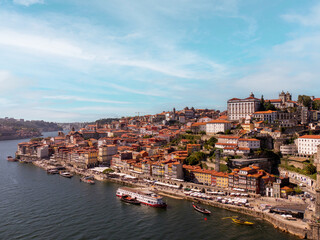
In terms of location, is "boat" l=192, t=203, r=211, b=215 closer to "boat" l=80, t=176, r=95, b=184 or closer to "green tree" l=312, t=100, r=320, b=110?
"boat" l=80, t=176, r=95, b=184

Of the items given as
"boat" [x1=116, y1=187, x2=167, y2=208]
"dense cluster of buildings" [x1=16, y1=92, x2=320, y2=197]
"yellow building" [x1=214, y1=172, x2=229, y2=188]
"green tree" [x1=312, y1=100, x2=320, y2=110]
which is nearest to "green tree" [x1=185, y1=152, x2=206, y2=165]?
"dense cluster of buildings" [x1=16, y1=92, x2=320, y2=197]

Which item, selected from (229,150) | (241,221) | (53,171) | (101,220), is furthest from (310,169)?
(53,171)

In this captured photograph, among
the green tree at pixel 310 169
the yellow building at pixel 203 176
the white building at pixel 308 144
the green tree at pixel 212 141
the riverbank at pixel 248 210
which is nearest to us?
the riverbank at pixel 248 210

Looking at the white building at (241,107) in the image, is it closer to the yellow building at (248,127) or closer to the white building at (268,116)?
the white building at (268,116)

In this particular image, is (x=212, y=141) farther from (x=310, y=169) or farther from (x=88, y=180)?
(x=88, y=180)

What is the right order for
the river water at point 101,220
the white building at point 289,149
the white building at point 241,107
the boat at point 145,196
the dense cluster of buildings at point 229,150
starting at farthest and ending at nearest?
the white building at point 241,107
the white building at point 289,149
the dense cluster of buildings at point 229,150
the boat at point 145,196
the river water at point 101,220

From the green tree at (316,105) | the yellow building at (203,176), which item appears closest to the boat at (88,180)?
the yellow building at (203,176)
